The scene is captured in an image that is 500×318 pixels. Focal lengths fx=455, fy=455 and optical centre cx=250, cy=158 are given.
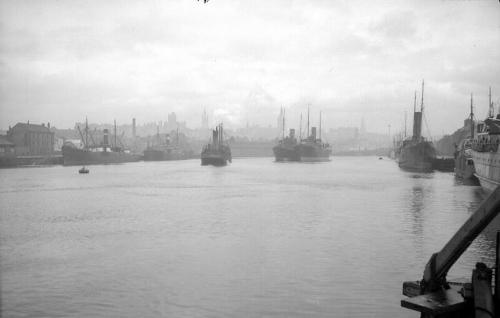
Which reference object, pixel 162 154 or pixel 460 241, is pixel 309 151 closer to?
pixel 162 154

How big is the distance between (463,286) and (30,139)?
397ft

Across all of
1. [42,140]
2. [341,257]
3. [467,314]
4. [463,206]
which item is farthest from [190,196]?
[42,140]

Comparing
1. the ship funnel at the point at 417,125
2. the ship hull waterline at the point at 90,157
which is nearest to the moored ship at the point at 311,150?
the ship funnel at the point at 417,125

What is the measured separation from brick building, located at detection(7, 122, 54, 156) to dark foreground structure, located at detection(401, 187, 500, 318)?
11379cm

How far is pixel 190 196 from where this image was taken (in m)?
41.5

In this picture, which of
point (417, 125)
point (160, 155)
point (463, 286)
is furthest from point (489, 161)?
point (160, 155)

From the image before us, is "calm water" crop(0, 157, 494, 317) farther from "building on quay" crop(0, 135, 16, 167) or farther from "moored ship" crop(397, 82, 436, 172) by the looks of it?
"building on quay" crop(0, 135, 16, 167)

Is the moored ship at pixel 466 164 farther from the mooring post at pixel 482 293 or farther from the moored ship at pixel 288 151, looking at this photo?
the moored ship at pixel 288 151

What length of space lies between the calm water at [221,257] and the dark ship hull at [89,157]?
80.5 meters

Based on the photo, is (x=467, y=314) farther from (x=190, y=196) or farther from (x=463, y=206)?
(x=190, y=196)

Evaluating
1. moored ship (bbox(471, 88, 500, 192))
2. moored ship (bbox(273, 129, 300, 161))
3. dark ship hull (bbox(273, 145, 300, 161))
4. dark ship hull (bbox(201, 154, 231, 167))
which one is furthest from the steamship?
moored ship (bbox(471, 88, 500, 192))

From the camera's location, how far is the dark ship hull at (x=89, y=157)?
109 m

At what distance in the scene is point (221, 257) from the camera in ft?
55.3

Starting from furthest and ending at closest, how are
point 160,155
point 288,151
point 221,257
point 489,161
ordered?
point 160,155 < point 288,151 < point 489,161 < point 221,257
